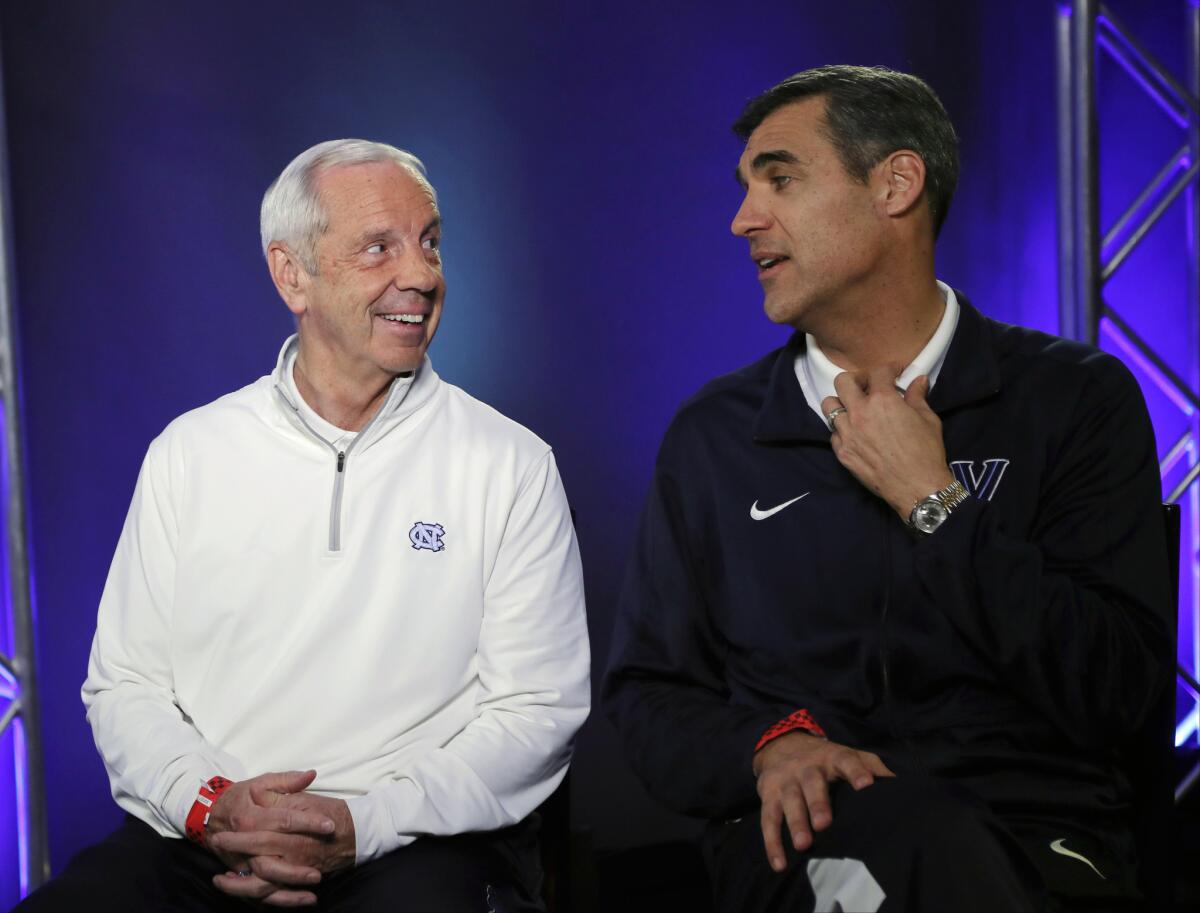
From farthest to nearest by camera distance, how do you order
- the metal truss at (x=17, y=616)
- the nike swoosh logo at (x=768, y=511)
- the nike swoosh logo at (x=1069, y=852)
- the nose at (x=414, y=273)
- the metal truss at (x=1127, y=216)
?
the metal truss at (x=1127, y=216)
the metal truss at (x=17, y=616)
the nose at (x=414, y=273)
the nike swoosh logo at (x=768, y=511)
the nike swoosh logo at (x=1069, y=852)

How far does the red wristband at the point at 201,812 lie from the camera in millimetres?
1888

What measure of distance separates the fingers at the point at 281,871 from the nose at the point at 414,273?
3.05 ft

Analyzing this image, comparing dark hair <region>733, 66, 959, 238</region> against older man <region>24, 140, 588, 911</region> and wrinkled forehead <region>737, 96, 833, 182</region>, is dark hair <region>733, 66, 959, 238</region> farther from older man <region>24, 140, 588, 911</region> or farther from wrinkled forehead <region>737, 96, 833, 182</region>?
older man <region>24, 140, 588, 911</region>

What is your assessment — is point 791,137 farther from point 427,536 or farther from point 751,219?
point 427,536

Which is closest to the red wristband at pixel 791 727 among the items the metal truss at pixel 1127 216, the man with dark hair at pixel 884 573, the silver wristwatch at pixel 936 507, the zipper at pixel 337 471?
the man with dark hair at pixel 884 573

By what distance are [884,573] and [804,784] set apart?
16.6 inches

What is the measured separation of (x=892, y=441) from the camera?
1.83 metres

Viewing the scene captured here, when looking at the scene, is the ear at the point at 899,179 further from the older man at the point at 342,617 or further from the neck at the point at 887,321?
the older man at the point at 342,617

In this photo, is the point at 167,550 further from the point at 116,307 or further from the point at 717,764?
the point at 116,307

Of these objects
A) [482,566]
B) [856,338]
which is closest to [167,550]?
[482,566]

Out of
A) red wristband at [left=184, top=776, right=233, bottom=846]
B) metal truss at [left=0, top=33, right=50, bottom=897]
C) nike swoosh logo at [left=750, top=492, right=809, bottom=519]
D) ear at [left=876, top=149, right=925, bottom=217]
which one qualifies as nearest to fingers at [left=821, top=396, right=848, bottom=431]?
nike swoosh logo at [left=750, top=492, right=809, bottom=519]

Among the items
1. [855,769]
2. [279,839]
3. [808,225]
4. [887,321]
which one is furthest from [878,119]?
[279,839]

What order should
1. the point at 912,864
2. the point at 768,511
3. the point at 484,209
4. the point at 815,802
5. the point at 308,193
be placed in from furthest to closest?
the point at 484,209 → the point at 308,193 → the point at 768,511 → the point at 815,802 → the point at 912,864

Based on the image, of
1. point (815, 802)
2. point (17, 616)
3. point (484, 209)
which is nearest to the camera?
point (815, 802)
